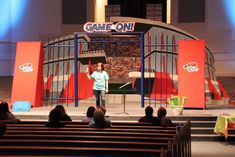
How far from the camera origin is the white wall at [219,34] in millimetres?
25094

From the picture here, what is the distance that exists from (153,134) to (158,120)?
1921mm

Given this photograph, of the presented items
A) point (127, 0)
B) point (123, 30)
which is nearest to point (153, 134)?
point (123, 30)

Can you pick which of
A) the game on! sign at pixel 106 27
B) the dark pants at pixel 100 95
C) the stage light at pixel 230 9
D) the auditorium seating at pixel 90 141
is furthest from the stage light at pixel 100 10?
the auditorium seating at pixel 90 141

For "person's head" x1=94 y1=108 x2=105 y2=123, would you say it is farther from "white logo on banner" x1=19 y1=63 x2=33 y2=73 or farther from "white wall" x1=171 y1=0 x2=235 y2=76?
"white wall" x1=171 y1=0 x2=235 y2=76

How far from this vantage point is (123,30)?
1513 cm

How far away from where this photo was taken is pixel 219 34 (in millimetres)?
25422

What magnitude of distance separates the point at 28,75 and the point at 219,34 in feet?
45.8

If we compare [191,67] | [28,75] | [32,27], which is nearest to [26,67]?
[28,75]

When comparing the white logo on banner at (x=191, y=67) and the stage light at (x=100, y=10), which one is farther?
the stage light at (x=100, y=10)

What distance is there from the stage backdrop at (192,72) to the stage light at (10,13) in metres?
14.1

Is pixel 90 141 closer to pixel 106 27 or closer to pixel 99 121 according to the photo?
pixel 99 121

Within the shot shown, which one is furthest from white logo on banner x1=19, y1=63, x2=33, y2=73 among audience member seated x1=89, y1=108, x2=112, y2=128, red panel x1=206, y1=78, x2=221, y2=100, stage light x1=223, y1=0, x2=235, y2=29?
stage light x1=223, y1=0, x2=235, y2=29

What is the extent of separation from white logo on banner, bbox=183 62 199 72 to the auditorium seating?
6932 mm

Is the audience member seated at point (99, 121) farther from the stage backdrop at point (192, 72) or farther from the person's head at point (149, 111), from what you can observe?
the stage backdrop at point (192, 72)
